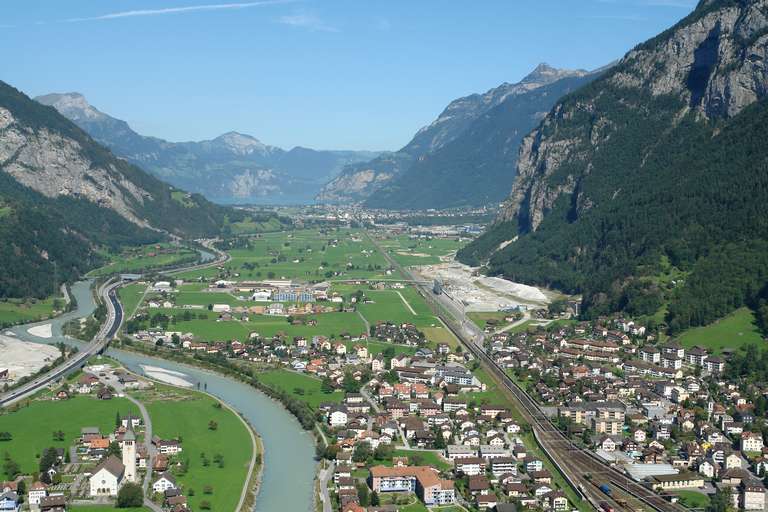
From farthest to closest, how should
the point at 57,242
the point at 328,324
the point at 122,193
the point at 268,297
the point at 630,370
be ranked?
the point at 122,193
the point at 57,242
the point at 268,297
the point at 328,324
the point at 630,370

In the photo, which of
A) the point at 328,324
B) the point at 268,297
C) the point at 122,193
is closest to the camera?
the point at 328,324

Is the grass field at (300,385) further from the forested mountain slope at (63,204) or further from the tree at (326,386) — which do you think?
the forested mountain slope at (63,204)

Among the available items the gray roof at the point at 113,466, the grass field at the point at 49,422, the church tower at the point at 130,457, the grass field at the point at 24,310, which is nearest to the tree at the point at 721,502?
the church tower at the point at 130,457

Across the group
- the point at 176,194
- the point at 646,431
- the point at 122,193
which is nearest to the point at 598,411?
Answer: the point at 646,431

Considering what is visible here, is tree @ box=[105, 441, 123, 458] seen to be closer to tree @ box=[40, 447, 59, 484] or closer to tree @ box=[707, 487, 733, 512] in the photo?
tree @ box=[40, 447, 59, 484]

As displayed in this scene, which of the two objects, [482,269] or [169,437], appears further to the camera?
[482,269]

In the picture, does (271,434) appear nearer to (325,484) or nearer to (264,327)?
(325,484)

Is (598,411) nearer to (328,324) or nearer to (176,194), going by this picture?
(328,324)
